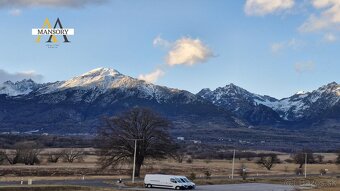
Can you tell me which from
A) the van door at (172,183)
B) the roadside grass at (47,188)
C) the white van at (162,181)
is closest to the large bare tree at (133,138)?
the white van at (162,181)

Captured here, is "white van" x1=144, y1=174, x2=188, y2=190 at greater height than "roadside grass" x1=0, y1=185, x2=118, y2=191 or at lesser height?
greater

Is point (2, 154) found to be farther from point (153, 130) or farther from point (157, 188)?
point (157, 188)

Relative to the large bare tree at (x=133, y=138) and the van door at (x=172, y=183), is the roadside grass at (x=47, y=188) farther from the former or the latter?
the large bare tree at (x=133, y=138)

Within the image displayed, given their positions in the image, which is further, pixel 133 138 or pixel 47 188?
pixel 133 138

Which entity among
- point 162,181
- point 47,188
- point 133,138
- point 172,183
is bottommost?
point 47,188

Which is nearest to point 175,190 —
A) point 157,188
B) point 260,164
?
point 157,188

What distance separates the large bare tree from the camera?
98750 mm

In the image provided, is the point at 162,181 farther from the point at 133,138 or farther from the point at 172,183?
the point at 133,138

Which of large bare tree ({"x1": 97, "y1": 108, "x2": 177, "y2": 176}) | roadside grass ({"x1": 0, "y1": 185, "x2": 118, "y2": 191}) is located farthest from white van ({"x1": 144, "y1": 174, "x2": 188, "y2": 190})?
large bare tree ({"x1": 97, "y1": 108, "x2": 177, "y2": 176})

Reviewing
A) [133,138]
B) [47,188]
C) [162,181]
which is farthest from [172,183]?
[133,138]

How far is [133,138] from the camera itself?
326ft

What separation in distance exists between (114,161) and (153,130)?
347 inches

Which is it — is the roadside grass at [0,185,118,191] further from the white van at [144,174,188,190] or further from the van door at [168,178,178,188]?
the van door at [168,178,178,188]

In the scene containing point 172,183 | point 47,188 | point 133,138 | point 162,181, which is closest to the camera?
A: point 47,188
